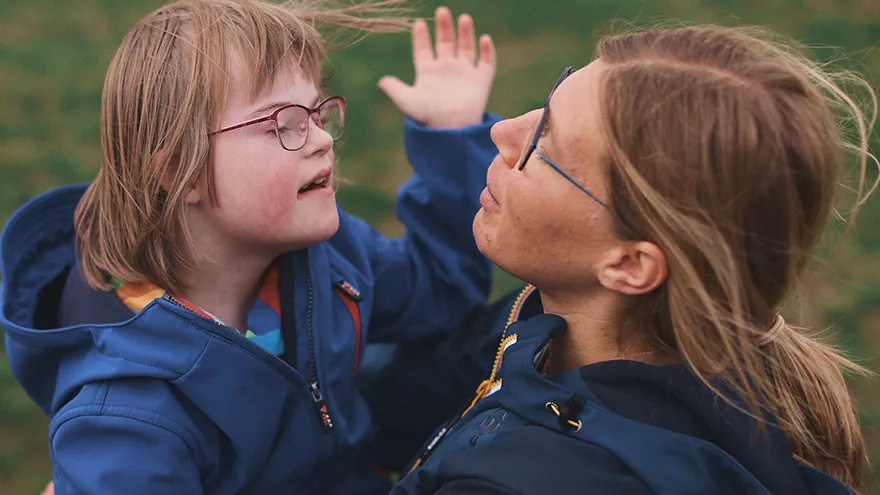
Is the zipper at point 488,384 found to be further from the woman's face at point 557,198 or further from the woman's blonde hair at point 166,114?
the woman's blonde hair at point 166,114

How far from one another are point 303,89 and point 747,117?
3.72 ft

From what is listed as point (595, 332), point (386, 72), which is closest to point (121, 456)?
point (595, 332)

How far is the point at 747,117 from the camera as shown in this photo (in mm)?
1569

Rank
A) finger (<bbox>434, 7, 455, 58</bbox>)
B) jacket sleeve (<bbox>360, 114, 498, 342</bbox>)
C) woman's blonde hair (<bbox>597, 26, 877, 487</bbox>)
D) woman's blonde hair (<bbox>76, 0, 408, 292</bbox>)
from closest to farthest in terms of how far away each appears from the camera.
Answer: woman's blonde hair (<bbox>597, 26, 877, 487</bbox>)
woman's blonde hair (<bbox>76, 0, 408, 292</bbox>)
jacket sleeve (<bbox>360, 114, 498, 342</bbox>)
finger (<bbox>434, 7, 455, 58</bbox>)

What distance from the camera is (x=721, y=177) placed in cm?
159

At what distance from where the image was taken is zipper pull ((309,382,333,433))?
2.26 m

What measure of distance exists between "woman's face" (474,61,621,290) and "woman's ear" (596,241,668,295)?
0.07ft

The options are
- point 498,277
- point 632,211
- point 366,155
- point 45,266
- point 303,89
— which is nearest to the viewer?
point 632,211

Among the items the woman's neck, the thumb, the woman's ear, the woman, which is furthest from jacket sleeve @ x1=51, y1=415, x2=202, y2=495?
the thumb

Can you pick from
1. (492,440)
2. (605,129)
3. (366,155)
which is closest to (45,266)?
(492,440)

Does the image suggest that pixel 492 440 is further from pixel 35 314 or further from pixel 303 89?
pixel 35 314

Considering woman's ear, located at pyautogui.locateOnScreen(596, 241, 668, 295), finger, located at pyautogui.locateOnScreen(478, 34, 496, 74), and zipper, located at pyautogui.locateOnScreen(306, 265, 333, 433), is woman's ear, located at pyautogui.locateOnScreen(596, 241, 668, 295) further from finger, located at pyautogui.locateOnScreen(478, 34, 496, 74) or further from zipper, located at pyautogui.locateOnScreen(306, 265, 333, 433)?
finger, located at pyautogui.locateOnScreen(478, 34, 496, 74)

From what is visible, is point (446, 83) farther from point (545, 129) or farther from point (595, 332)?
point (595, 332)

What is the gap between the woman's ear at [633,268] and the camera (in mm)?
1688
